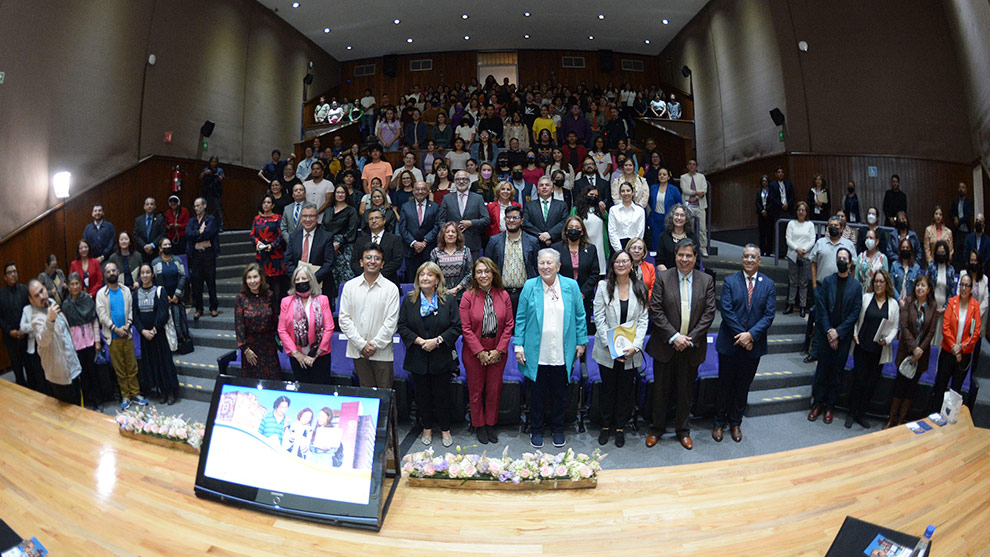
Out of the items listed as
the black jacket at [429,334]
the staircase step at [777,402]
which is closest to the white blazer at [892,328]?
the staircase step at [777,402]

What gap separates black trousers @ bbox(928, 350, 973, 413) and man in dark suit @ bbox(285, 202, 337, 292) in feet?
17.4

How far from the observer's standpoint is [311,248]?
17.5ft

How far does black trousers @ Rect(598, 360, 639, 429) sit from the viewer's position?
4.14 m

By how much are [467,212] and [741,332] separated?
274 centimetres

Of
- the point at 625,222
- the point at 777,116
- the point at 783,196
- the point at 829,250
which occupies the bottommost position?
the point at 829,250

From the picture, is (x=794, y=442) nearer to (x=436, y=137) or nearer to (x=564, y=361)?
(x=564, y=361)

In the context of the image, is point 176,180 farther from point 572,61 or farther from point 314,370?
point 572,61

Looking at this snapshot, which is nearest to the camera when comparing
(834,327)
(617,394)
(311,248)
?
(617,394)

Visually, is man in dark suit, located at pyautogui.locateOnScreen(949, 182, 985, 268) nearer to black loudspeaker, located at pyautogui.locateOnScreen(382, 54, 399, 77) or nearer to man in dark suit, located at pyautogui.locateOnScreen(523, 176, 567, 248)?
man in dark suit, located at pyautogui.locateOnScreen(523, 176, 567, 248)

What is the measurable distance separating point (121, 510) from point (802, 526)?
247 cm

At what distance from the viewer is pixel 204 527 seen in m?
1.92

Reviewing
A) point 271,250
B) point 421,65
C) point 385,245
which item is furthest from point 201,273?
point 421,65

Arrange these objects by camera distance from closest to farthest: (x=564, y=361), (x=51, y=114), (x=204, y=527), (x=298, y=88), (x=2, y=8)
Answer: (x=204, y=527), (x=564, y=361), (x=2, y=8), (x=51, y=114), (x=298, y=88)

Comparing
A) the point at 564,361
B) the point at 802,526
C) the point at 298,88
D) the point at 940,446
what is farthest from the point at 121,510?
the point at 298,88
